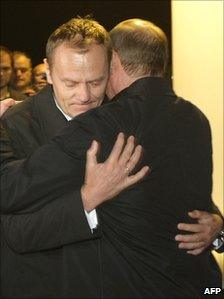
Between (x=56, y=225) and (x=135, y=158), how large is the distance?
0.87ft

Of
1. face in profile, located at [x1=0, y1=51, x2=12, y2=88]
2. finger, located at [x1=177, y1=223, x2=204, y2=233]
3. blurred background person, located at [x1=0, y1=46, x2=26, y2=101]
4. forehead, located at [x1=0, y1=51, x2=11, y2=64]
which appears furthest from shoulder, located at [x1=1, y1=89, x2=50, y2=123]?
forehead, located at [x1=0, y1=51, x2=11, y2=64]

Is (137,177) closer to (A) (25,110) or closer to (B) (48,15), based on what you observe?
(A) (25,110)

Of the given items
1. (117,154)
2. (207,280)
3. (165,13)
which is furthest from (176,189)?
(165,13)

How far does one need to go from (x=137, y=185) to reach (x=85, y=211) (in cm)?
15

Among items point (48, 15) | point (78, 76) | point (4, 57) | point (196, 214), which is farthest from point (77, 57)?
point (48, 15)

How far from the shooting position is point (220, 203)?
3377mm

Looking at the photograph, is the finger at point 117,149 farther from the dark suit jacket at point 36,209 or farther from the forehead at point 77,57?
the forehead at point 77,57

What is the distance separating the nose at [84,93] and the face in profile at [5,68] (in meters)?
2.40

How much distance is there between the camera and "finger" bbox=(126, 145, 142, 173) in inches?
58.1

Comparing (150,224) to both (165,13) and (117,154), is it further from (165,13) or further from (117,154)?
(165,13)

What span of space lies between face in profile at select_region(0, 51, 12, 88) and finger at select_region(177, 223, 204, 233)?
2.55 m

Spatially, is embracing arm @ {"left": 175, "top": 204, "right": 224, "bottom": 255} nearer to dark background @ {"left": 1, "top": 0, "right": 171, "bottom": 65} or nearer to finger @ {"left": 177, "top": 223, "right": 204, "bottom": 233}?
finger @ {"left": 177, "top": 223, "right": 204, "bottom": 233}

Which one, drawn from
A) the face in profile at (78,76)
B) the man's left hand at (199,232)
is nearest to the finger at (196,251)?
the man's left hand at (199,232)

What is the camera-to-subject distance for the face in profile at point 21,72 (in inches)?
171
